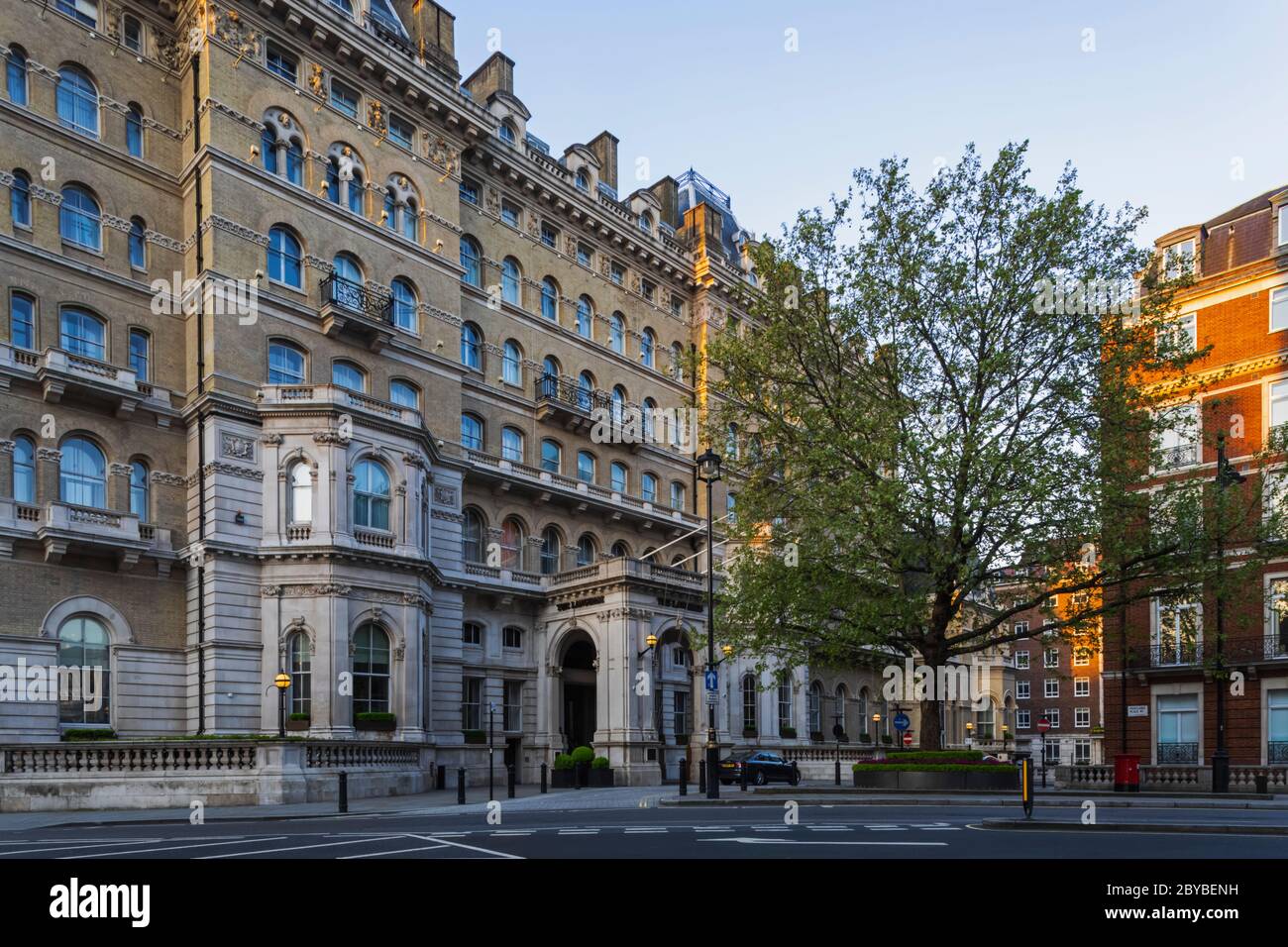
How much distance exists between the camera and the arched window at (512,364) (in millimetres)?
45406

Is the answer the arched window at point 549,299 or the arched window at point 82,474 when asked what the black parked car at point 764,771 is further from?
the arched window at point 82,474

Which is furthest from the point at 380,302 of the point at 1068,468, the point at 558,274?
the point at 1068,468

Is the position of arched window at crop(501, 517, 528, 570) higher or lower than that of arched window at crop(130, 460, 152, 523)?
lower

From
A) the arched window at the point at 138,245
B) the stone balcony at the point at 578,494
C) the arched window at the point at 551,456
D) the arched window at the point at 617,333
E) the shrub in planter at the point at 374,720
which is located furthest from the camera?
the arched window at the point at 617,333

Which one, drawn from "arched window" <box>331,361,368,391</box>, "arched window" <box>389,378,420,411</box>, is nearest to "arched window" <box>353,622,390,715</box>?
"arched window" <box>331,361,368,391</box>

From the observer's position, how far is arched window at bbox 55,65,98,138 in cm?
3266

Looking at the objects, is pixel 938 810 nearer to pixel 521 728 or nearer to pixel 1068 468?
pixel 1068 468

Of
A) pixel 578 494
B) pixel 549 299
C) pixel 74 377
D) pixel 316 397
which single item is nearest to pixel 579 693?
pixel 578 494

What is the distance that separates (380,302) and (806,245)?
16409 millimetres

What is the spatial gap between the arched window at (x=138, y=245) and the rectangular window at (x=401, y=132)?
9959mm

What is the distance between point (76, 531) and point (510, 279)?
21.6 meters

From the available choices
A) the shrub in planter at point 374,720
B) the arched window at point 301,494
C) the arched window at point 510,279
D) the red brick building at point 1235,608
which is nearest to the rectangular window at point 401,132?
the arched window at point 510,279

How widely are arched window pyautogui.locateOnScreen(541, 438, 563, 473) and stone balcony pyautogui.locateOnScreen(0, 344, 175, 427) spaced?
17.5 metres

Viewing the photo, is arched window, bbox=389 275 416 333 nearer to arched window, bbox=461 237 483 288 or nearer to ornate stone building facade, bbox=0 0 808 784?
ornate stone building facade, bbox=0 0 808 784
